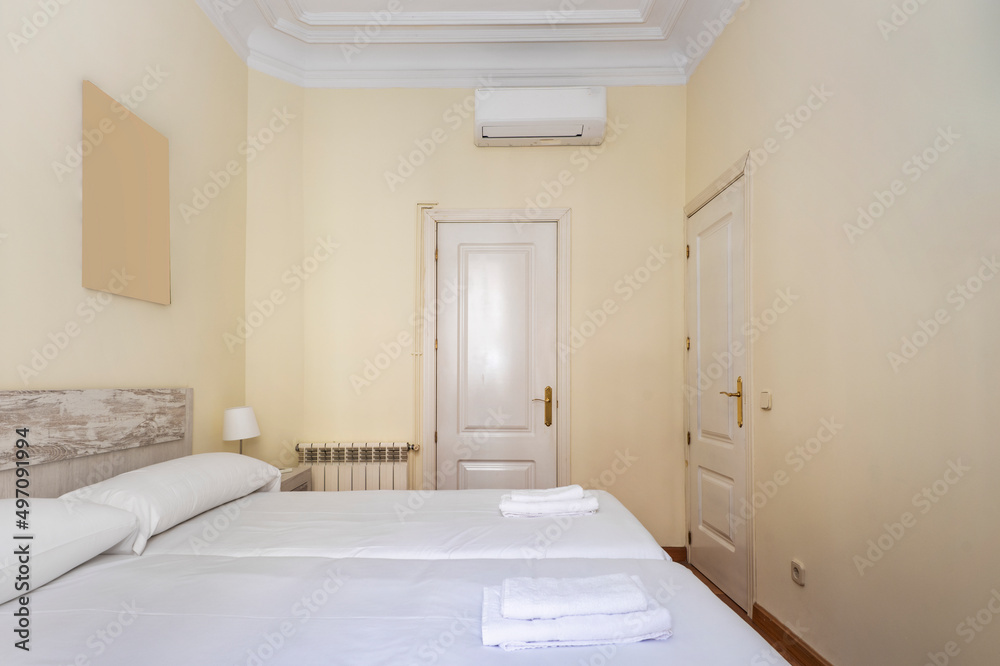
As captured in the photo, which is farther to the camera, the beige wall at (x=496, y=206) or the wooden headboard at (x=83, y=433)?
the beige wall at (x=496, y=206)

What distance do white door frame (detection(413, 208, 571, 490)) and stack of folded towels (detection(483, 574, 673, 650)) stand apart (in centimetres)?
230

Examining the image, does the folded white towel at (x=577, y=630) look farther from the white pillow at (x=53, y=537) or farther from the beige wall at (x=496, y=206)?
the beige wall at (x=496, y=206)

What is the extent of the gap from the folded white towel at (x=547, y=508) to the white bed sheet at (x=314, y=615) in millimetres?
434

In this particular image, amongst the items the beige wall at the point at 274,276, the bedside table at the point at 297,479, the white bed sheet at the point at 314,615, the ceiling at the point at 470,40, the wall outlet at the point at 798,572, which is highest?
the ceiling at the point at 470,40

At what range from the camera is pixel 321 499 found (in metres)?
2.30

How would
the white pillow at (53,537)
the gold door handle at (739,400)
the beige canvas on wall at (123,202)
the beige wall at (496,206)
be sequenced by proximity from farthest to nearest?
the beige wall at (496,206) < the gold door handle at (739,400) < the beige canvas on wall at (123,202) < the white pillow at (53,537)

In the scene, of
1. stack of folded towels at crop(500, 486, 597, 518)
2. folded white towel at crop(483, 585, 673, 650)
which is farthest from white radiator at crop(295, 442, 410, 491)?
folded white towel at crop(483, 585, 673, 650)

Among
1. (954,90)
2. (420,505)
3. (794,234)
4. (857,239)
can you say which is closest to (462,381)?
(420,505)

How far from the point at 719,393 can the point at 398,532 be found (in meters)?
1.87

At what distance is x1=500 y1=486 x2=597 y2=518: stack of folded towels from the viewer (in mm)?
2043

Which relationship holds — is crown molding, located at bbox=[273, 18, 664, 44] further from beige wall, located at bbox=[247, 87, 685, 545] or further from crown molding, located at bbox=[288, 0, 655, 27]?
beige wall, located at bbox=[247, 87, 685, 545]

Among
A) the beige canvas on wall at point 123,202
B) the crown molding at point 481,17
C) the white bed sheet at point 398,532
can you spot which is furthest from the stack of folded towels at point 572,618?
the crown molding at point 481,17

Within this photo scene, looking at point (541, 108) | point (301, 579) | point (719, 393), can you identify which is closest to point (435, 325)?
point (541, 108)

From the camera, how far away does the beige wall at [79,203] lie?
5.63ft
